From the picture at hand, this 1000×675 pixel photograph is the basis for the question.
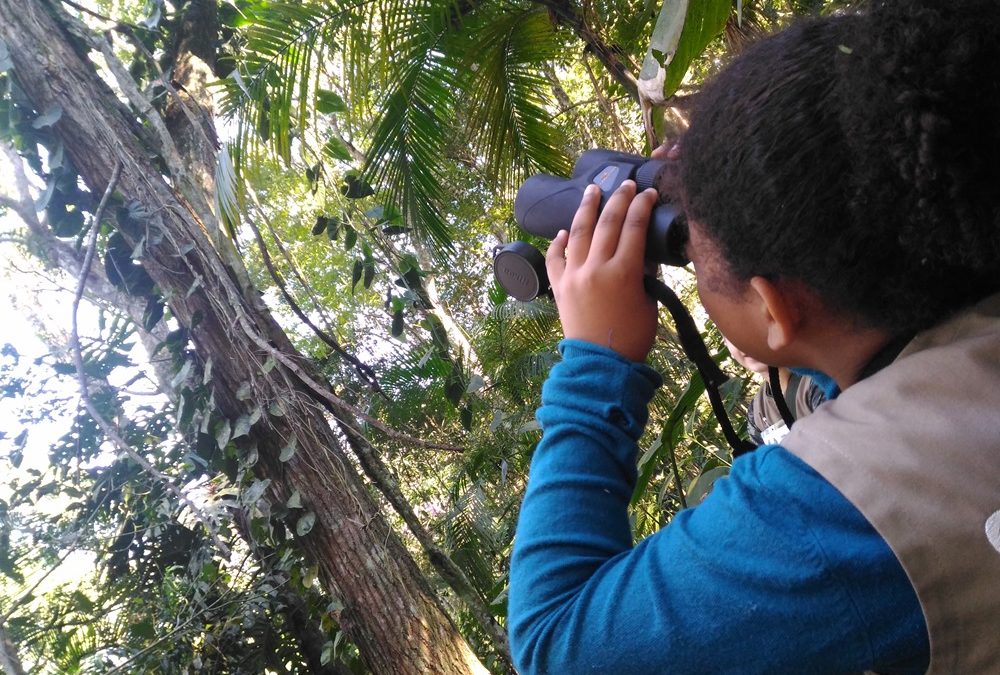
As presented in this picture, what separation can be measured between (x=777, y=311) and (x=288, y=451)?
1441 millimetres

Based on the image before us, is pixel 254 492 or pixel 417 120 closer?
pixel 254 492

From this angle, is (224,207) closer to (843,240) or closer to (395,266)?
(395,266)

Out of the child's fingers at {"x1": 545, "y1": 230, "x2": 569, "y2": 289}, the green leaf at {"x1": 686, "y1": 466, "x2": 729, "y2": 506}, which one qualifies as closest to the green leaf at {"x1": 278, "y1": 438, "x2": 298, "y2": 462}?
the green leaf at {"x1": 686, "y1": 466, "x2": 729, "y2": 506}

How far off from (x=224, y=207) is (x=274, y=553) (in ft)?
2.80

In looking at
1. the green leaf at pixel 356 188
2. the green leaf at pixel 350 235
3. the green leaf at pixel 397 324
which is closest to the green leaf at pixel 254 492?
the green leaf at pixel 397 324

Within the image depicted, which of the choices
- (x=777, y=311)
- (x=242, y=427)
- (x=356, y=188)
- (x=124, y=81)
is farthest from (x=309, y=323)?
(x=777, y=311)

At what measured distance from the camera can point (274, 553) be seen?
6.16ft

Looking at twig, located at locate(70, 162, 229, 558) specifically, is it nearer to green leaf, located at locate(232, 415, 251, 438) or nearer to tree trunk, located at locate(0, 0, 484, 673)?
tree trunk, located at locate(0, 0, 484, 673)

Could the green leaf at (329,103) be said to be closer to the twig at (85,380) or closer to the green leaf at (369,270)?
the green leaf at (369,270)

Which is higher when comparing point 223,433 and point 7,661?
point 223,433

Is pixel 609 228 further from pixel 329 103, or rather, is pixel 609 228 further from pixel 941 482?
pixel 329 103

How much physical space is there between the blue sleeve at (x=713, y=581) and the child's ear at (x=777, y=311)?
0.37ft

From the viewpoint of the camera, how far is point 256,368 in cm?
187

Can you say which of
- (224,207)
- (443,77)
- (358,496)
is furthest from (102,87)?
(358,496)
